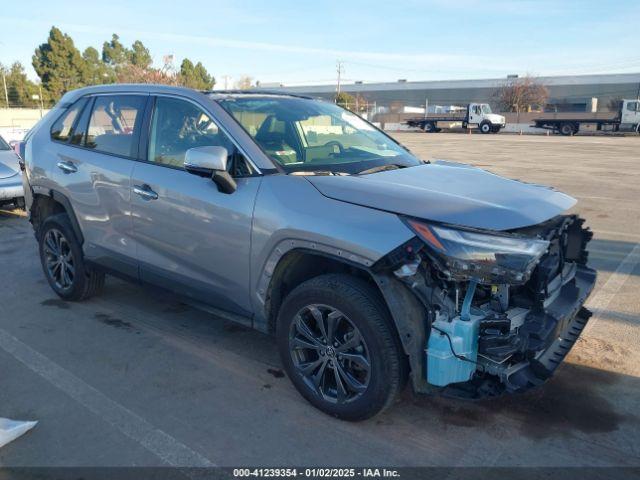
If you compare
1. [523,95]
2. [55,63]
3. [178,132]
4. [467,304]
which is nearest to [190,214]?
[178,132]

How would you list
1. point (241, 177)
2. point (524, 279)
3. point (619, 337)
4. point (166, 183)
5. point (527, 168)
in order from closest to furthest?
point (524, 279) < point (241, 177) < point (166, 183) < point (619, 337) < point (527, 168)

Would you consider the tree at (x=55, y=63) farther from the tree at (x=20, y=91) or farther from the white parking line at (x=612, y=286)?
the white parking line at (x=612, y=286)

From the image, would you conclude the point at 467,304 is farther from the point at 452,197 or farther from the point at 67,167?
the point at 67,167

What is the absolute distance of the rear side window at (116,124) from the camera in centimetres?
418

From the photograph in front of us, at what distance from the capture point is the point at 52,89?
66.8m

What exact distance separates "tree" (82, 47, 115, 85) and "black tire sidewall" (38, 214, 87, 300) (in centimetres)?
7350

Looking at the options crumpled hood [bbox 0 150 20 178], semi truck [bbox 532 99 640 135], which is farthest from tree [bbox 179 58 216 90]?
crumpled hood [bbox 0 150 20 178]

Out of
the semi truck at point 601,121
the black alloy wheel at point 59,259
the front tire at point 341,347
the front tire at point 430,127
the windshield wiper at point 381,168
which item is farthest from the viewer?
the front tire at point 430,127

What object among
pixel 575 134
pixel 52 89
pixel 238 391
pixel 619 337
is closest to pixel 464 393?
pixel 238 391

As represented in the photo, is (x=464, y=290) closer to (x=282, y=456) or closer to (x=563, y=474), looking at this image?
(x=563, y=474)

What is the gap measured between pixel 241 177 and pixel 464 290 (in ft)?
4.91

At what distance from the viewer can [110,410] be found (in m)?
3.27

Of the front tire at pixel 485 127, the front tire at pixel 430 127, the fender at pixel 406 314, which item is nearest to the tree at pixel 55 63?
the front tire at pixel 430 127

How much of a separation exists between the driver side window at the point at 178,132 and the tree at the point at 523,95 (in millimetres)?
66242
